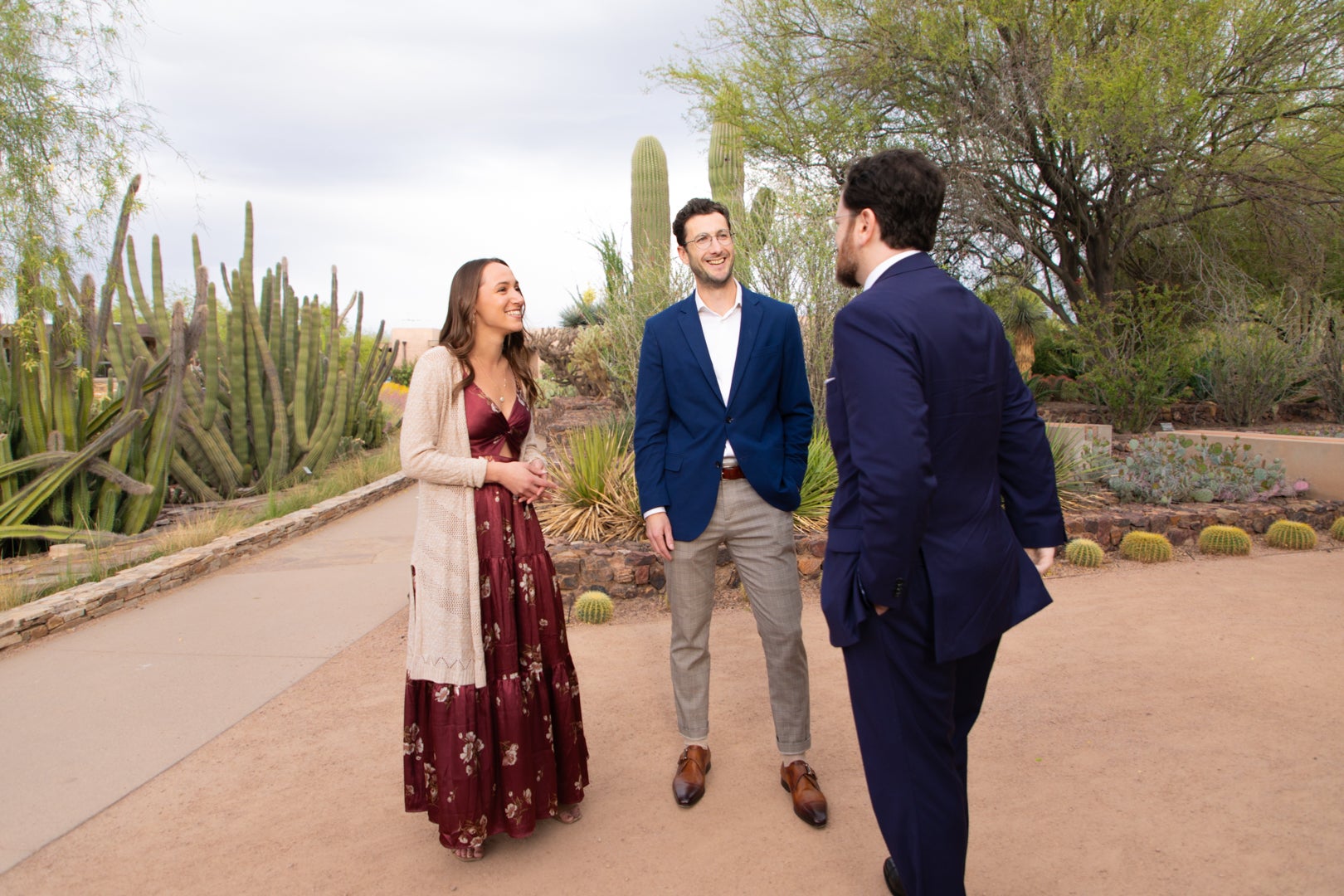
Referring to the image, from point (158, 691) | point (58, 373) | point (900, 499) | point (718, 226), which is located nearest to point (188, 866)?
point (158, 691)

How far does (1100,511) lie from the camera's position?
7.21 m

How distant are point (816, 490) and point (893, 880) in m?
4.16

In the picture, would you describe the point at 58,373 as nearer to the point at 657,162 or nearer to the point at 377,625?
the point at 377,625

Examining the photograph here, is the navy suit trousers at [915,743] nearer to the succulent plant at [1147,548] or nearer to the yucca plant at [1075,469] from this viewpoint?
the succulent plant at [1147,548]

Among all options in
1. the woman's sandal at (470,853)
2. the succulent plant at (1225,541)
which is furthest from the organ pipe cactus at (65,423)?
the succulent plant at (1225,541)

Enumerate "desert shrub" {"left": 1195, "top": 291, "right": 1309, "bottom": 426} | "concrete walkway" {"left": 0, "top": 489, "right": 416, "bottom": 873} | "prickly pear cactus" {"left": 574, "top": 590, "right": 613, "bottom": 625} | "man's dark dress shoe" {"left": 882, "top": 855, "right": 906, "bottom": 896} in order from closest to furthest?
1. "man's dark dress shoe" {"left": 882, "top": 855, "right": 906, "bottom": 896}
2. "concrete walkway" {"left": 0, "top": 489, "right": 416, "bottom": 873}
3. "prickly pear cactus" {"left": 574, "top": 590, "right": 613, "bottom": 625}
4. "desert shrub" {"left": 1195, "top": 291, "right": 1309, "bottom": 426}

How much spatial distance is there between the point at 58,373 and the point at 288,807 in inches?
242

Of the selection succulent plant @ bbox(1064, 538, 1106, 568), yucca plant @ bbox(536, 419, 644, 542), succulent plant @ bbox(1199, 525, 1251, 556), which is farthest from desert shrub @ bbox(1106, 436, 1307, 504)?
yucca plant @ bbox(536, 419, 644, 542)

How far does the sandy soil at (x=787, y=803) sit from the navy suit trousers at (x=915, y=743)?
1.91 feet

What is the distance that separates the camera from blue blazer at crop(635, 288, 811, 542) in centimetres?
321

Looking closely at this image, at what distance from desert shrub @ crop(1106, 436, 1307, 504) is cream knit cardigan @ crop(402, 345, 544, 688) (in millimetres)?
6419

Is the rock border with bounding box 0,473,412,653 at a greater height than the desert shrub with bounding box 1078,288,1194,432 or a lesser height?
lesser

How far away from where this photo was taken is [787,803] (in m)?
Result: 3.22

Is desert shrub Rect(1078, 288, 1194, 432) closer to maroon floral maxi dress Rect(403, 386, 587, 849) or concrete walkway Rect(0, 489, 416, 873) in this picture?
concrete walkway Rect(0, 489, 416, 873)
